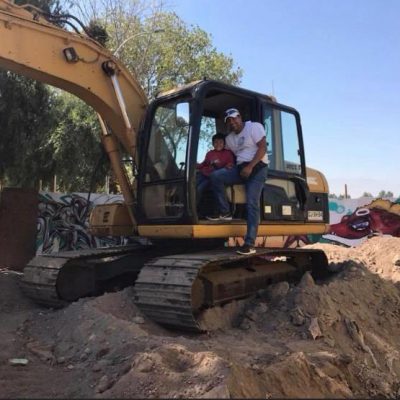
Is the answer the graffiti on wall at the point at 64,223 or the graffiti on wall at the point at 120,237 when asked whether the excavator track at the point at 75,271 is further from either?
the graffiti on wall at the point at 64,223

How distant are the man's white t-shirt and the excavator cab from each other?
381 millimetres

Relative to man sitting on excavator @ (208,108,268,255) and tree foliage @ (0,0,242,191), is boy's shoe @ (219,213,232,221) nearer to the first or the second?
man sitting on excavator @ (208,108,268,255)

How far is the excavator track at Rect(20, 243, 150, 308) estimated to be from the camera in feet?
22.4

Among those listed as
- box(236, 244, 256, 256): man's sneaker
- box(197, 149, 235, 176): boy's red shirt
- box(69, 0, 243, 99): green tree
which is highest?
box(69, 0, 243, 99): green tree

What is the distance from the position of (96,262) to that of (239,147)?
2425 millimetres

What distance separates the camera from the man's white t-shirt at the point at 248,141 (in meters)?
6.51

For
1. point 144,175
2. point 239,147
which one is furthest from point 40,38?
point 239,147

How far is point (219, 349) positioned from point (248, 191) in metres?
2.19

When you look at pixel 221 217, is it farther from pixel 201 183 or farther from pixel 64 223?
pixel 64 223

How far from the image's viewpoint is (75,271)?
23.4 ft

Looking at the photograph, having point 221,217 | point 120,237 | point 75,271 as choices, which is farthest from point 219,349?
point 120,237

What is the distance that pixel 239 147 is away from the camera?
21.7 feet

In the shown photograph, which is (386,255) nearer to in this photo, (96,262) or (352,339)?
(352,339)

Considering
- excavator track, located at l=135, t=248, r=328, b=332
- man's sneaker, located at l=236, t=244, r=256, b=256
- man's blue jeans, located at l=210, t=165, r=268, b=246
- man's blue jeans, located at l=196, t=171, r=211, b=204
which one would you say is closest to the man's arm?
man's blue jeans, located at l=210, t=165, r=268, b=246
